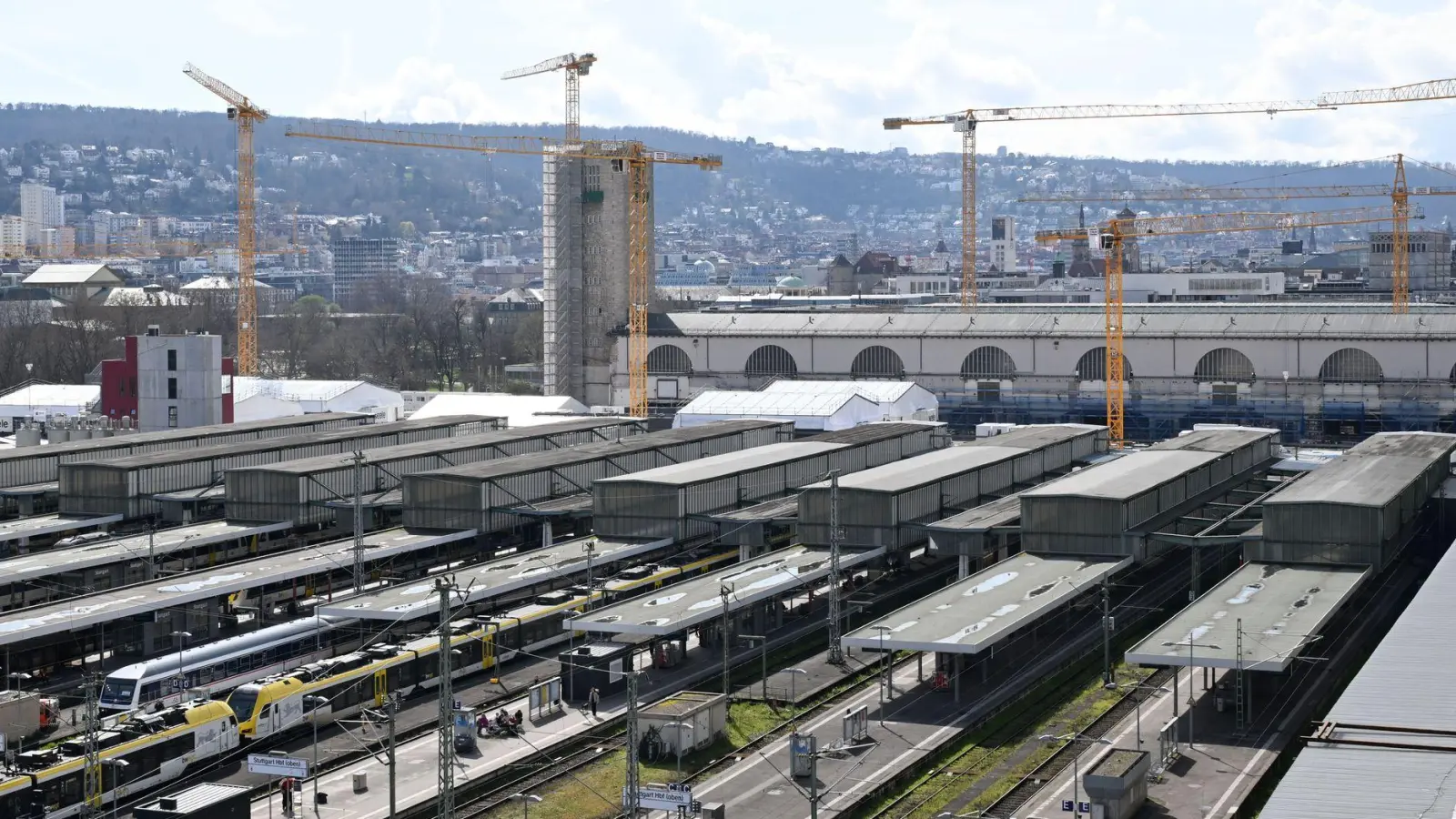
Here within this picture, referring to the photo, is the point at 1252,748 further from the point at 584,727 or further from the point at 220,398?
the point at 220,398

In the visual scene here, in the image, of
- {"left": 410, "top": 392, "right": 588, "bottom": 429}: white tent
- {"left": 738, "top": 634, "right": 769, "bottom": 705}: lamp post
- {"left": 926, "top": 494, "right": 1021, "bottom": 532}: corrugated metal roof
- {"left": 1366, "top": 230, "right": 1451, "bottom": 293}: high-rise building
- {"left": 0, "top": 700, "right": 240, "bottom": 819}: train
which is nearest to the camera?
{"left": 0, "top": 700, "right": 240, "bottom": 819}: train

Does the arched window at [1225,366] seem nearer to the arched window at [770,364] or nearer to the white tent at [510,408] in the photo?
the arched window at [770,364]

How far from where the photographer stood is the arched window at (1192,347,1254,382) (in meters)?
70.6

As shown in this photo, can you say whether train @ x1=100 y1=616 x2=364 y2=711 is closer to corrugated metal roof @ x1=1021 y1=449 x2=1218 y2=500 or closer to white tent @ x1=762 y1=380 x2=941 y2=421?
corrugated metal roof @ x1=1021 y1=449 x2=1218 y2=500

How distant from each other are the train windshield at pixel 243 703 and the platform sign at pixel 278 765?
364 centimetres

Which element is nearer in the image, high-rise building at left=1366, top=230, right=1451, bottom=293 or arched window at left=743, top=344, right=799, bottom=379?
arched window at left=743, top=344, right=799, bottom=379

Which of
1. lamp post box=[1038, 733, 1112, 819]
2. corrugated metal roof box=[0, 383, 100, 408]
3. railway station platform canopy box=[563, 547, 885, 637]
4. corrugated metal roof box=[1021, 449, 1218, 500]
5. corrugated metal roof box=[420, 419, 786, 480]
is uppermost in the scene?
corrugated metal roof box=[0, 383, 100, 408]

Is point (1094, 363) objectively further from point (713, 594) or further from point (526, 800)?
point (526, 800)

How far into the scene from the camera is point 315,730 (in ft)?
94.4

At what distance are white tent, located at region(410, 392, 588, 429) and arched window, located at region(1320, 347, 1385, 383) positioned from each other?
29729 millimetres

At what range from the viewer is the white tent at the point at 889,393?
68.8m

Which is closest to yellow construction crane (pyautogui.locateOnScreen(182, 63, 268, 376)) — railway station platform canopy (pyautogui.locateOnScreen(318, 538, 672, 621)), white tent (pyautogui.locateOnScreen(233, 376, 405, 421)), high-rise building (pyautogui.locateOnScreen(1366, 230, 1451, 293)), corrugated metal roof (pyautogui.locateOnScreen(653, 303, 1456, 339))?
white tent (pyautogui.locateOnScreen(233, 376, 405, 421))

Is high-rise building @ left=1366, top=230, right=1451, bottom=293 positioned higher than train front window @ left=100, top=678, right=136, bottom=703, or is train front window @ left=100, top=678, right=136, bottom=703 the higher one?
high-rise building @ left=1366, top=230, right=1451, bottom=293

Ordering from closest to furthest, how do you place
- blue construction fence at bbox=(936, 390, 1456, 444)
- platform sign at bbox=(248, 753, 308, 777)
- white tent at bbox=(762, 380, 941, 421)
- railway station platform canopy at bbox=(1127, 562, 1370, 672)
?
platform sign at bbox=(248, 753, 308, 777) → railway station platform canopy at bbox=(1127, 562, 1370, 672) → blue construction fence at bbox=(936, 390, 1456, 444) → white tent at bbox=(762, 380, 941, 421)
